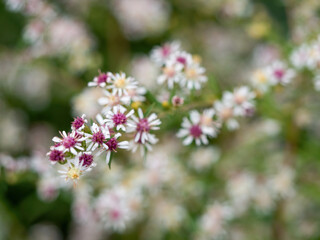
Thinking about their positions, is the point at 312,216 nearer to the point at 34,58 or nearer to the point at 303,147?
the point at 303,147

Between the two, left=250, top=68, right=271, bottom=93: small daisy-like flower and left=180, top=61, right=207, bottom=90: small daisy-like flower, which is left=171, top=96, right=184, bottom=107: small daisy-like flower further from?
left=250, top=68, right=271, bottom=93: small daisy-like flower

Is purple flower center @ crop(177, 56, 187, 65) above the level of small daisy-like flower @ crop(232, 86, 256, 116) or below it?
above

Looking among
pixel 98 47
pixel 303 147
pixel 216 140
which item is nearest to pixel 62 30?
pixel 98 47

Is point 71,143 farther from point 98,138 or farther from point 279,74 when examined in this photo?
point 279,74

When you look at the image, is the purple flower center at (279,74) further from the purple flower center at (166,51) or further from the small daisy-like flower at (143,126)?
the small daisy-like flower at (143,126)

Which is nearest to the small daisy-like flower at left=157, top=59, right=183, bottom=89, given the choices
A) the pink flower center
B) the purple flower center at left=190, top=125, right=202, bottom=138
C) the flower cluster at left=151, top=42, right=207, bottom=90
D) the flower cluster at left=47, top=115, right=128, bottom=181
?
the flower cluster at left=151, top=42, right=207, bottom=90

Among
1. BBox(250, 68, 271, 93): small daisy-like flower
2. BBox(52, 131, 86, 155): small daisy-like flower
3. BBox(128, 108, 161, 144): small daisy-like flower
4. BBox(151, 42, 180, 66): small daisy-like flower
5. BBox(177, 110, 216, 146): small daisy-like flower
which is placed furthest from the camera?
BBox(250, 68, 271, 93): small daisy-like flower
